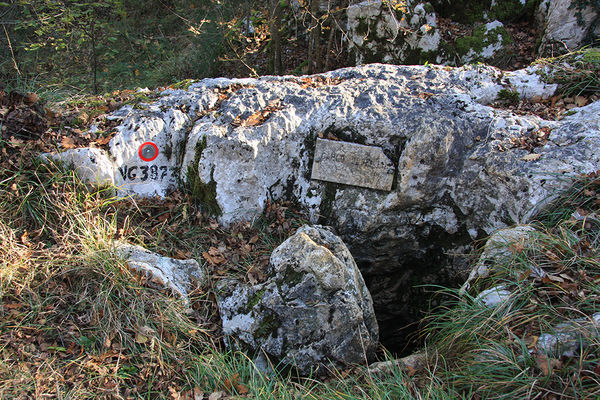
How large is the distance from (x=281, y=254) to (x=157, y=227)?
1.35 metres

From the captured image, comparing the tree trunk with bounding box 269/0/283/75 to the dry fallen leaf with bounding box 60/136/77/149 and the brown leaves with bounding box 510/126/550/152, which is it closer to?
the dry fallen leaf with bounding box 60/136/77/149

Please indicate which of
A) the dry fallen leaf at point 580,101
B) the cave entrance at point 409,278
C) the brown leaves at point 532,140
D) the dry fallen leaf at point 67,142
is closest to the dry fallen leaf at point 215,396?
the cave entrance at point 409,278

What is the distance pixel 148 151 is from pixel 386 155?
92.0 inches

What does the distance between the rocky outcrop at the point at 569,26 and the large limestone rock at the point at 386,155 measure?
2.18 m

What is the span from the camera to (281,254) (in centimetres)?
332

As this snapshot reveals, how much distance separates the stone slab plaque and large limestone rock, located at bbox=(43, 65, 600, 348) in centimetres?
3

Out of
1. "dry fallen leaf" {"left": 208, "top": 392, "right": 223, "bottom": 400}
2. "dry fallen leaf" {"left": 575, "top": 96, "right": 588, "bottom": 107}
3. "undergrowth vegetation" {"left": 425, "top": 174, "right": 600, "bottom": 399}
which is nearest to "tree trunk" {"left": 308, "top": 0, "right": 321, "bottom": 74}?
"dry fallen leaf" {"left": 575, "top": 96, "right": 588, "bottom": 107}

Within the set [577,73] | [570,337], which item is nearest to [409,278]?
[570,337]

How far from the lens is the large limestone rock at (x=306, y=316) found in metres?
3.10

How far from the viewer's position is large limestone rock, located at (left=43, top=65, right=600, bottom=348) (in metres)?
3.76

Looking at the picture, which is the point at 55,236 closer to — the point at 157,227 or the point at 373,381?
the point at 157,227

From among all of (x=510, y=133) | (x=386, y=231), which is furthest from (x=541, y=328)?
(x=510, y=133)

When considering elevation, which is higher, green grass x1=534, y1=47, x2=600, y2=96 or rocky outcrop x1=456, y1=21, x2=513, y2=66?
rocky outcrop x1=456, y1=21, x2=513, y2=66

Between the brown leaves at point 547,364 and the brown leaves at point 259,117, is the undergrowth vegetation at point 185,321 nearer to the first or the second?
the brown leaves at point 547,364
